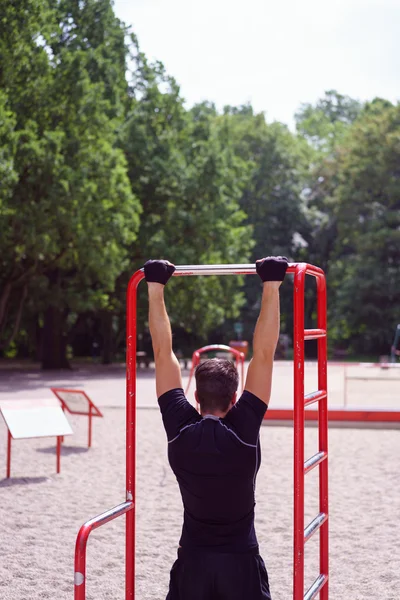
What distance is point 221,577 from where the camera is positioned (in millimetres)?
3020

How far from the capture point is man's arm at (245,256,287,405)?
123 inches

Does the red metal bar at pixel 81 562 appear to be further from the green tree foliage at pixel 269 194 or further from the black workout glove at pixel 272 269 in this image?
Answer: the green tree foliage at pixel 269 194

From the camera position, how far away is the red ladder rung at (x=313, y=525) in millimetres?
3968

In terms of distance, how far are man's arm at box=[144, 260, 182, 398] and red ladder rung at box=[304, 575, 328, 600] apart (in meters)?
1.40

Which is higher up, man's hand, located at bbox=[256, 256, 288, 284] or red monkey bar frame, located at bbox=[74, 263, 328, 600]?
man's hand, located at bbox=[256, 256, 288, 284]

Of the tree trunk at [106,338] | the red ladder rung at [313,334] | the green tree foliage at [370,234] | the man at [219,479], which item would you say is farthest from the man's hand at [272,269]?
the green tree foliage at [370,234]

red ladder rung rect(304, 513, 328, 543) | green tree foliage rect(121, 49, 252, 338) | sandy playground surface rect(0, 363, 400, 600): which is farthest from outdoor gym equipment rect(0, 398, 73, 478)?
green tree foliage rect(121, 49, 252, 338)

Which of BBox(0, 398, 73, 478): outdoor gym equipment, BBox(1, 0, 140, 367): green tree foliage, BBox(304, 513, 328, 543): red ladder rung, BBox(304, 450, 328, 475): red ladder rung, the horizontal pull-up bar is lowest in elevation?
BBox(0, 398, 73, 478): outdoor gym equipment

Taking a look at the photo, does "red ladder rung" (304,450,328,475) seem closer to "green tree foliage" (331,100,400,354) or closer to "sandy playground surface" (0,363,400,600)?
"sandy playground surface" (0,363,400,600)

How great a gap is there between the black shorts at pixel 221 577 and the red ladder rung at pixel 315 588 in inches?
42.2

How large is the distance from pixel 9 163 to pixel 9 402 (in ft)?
50.0

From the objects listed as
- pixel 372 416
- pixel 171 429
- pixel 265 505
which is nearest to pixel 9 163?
pixel 372 416

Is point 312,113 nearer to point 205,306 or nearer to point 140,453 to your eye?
point 205,306

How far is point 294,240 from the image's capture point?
58.3 meters
